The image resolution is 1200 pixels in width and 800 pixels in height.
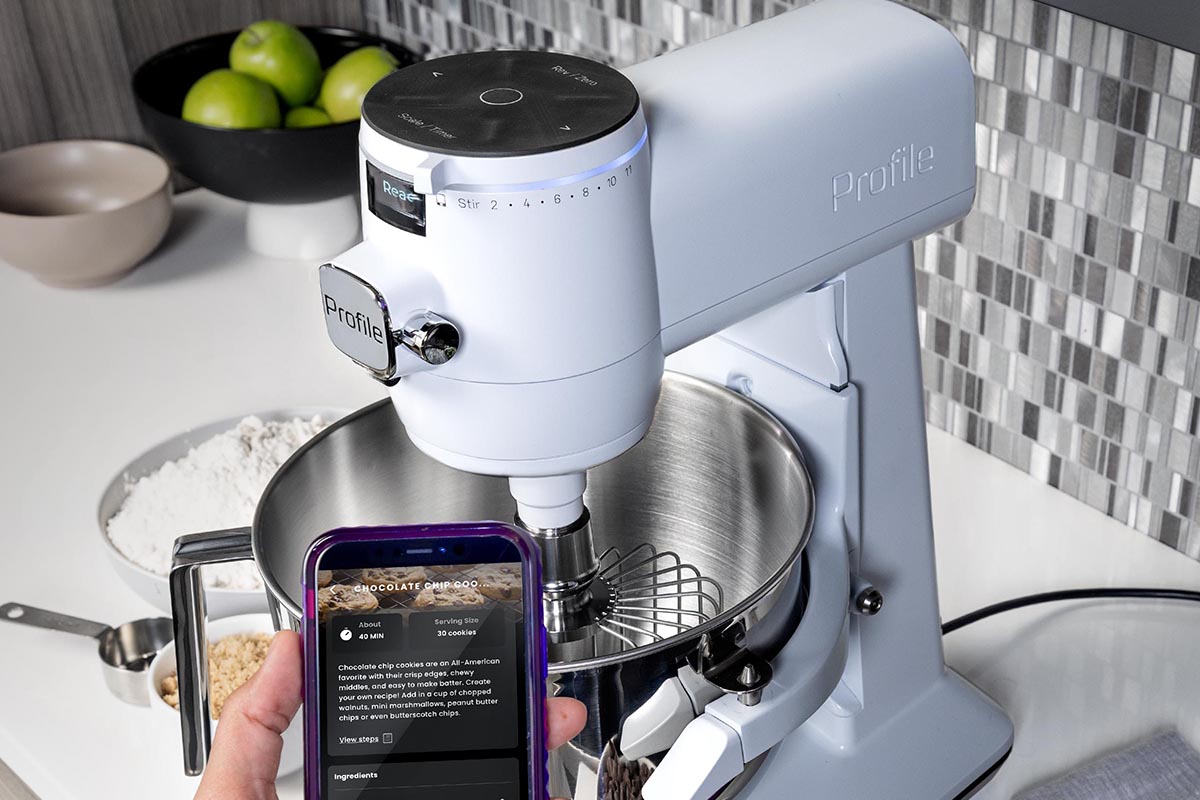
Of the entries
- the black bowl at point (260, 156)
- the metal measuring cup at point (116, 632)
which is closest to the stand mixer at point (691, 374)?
the metal measuring cup at point (116, 632)

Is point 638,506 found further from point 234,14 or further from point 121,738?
point 234,14

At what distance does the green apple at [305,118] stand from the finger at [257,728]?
0.80 m

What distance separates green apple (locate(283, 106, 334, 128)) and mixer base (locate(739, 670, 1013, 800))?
2.65 feet

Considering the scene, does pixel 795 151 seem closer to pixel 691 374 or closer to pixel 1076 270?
pixel 691 374

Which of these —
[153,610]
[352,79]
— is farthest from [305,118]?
[153,610]

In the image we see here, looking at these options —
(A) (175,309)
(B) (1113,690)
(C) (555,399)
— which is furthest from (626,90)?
(A) (175,309)

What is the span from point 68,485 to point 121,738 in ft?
0.92

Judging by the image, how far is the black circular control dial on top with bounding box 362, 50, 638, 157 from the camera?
1.67 feet

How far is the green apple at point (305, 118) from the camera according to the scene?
1.31 m

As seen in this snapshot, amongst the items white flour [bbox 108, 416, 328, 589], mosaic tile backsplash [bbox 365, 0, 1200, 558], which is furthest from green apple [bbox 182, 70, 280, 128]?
mosaic tile backsplash [bbox 365, 0, 1200, 558]

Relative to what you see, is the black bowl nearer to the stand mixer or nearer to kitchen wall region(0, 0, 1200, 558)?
kitchen wall region(0, 0, 1200, 558)

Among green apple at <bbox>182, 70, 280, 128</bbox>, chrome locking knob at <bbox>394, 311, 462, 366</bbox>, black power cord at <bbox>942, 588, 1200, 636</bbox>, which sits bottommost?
black power cord at <bbox>942, 588, 1200, 636</bbox>

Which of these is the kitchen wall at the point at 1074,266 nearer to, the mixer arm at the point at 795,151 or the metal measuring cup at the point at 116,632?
the mixer arm at the point at 795,151

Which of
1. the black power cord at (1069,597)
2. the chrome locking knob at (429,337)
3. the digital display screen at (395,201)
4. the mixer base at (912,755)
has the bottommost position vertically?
the black power cord at (1069,597)
